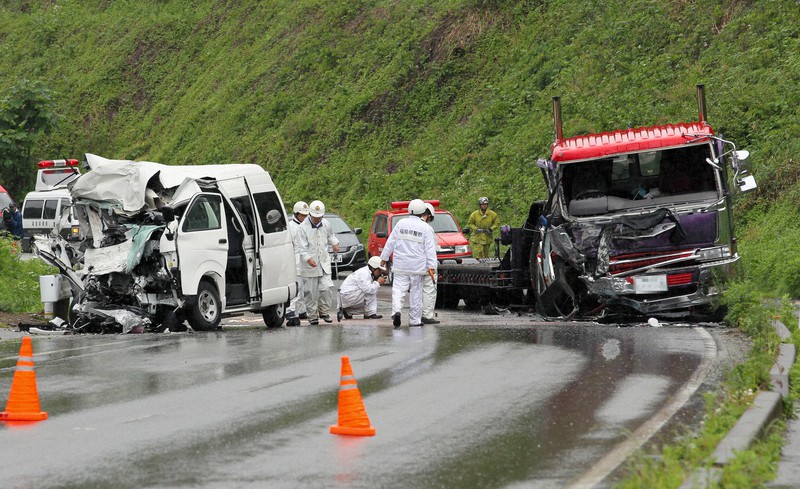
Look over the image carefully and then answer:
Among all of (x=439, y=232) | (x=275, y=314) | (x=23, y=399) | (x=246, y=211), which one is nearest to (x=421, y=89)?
(x=439, y=232)

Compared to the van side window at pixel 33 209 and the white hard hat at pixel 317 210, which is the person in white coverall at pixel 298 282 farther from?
the van side window at pixel 33 209

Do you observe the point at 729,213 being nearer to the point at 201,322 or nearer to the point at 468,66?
the point at 201,322

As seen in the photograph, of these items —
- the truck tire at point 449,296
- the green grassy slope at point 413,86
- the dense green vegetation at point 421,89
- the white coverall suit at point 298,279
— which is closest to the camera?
the white coverall suit at point 298,279

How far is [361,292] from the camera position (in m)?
20.6

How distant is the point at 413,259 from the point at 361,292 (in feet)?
8.11

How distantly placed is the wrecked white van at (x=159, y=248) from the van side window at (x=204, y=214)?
1 centimetres

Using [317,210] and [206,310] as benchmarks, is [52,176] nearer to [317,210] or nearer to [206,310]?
[317,210]

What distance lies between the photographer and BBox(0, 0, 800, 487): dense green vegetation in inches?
1125

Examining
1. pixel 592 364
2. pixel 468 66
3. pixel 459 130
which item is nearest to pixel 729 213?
pixel 592 364

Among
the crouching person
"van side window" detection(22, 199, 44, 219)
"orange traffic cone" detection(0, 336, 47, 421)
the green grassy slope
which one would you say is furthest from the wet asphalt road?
"van side window" detection(22, 199, 44, 219)

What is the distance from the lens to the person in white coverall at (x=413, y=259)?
1828 cm

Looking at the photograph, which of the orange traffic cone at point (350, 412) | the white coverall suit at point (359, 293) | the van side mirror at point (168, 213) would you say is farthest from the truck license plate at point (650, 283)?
the orange traffic cone at point (350, 412)

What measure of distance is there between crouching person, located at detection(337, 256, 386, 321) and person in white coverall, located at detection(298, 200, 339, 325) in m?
0.47

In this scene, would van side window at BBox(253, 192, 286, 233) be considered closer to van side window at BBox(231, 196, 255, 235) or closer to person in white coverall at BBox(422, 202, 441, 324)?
van side window at BBox(231, 196, 255, 235)
